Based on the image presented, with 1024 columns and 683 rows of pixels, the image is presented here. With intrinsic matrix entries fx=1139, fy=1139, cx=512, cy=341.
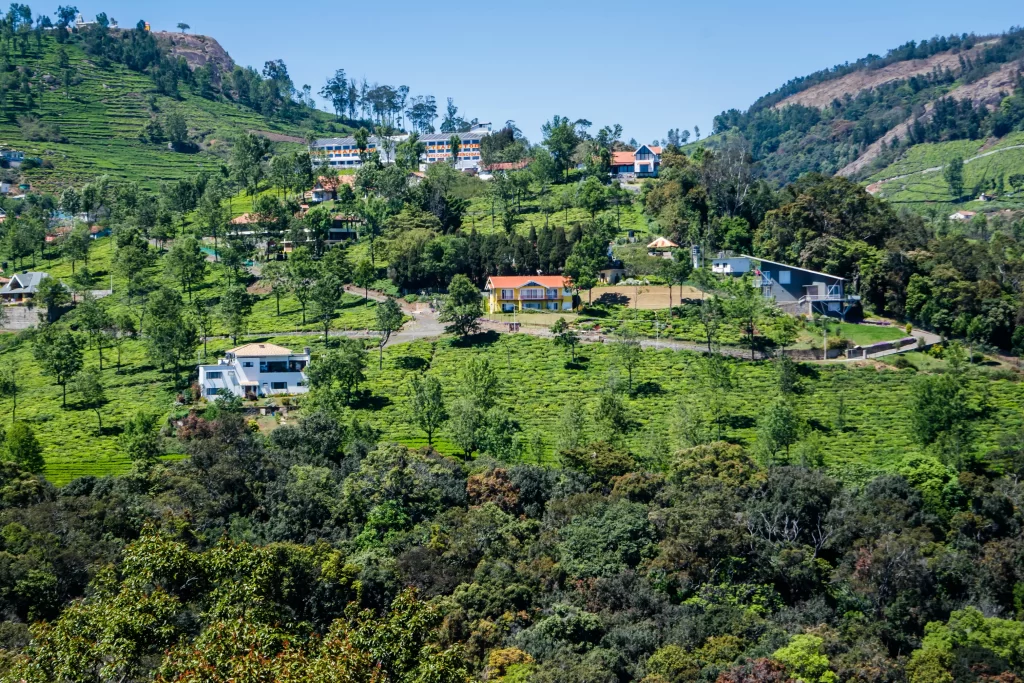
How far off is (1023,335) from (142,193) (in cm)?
9456

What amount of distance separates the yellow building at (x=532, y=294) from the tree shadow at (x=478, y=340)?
5707 mm

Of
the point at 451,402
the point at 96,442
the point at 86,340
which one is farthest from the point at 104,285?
the point at 451,402

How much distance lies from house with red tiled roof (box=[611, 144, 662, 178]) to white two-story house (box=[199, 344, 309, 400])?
6147 cm

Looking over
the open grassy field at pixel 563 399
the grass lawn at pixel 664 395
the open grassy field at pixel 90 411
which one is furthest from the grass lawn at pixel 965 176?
the open grassy field at pixel 90 411

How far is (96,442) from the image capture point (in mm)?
70875

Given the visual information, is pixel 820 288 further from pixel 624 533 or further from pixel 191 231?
pixel 191 231

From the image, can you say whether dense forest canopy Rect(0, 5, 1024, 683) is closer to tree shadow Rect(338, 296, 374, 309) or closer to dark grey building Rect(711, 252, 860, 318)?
tree shadow Rect(338, 296, 374, 309)

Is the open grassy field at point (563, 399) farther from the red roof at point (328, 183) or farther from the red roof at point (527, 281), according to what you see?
the red roof at point (328, 183)

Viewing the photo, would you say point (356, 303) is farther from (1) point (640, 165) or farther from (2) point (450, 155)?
(2) point (450, 155)

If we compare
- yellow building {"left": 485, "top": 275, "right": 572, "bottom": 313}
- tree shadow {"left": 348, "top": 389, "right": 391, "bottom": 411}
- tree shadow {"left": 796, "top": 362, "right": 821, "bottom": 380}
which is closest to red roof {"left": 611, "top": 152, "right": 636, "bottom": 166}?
yellow building {"left": 485, "top": 275, "right": 572, "bottom": 313}

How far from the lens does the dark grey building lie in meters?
88.9

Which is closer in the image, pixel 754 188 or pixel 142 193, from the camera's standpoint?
pixel 754 188

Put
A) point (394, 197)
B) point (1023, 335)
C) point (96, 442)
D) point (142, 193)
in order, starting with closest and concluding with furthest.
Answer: point (96, 442) → point (1023, 335) → point (394, 197) → point (142, 193)

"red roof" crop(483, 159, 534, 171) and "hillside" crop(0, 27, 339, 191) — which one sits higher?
"hillside" crop(0, 27, 339, 191)
